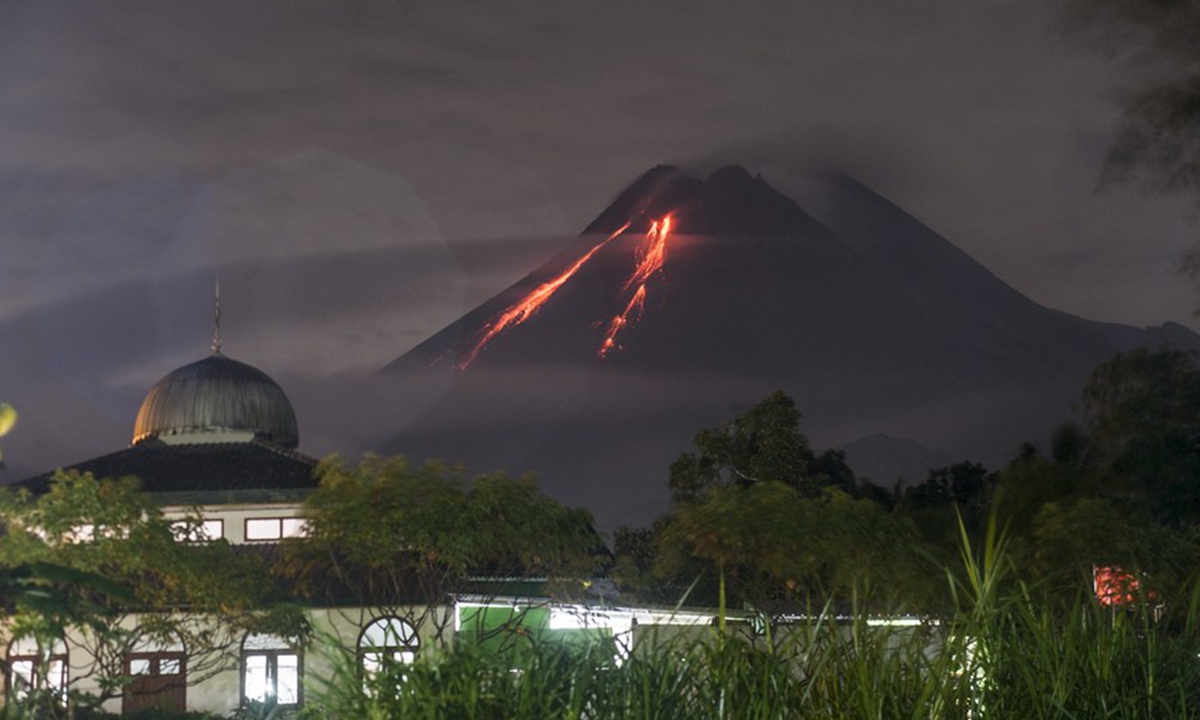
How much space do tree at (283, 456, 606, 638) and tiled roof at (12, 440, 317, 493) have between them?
1464 cm

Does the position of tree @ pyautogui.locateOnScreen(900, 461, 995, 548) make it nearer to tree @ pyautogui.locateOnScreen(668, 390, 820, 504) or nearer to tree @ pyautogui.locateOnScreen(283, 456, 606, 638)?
tree @ pyautogui.locateOnScreen(668, 390, 820, 504)

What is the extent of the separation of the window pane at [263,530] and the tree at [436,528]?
1360 cm

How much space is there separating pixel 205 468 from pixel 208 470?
0.42m

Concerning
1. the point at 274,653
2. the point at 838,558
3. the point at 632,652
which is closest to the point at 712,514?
the point at 838,558

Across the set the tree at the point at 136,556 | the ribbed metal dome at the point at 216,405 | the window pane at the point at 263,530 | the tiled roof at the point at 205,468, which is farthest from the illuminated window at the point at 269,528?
the tree at the point at 136,556

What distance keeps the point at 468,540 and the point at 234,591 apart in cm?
441

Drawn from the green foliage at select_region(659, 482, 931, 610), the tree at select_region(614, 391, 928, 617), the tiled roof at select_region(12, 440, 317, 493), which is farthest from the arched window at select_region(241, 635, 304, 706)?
the green foliage at select_region(659, 482, 931, 610)

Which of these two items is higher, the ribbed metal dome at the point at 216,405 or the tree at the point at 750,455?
the ribbed metal dome at the point at 216,405

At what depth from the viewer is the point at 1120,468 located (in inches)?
1604

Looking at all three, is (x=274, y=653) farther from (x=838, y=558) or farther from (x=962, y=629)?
(x=962, y=629)

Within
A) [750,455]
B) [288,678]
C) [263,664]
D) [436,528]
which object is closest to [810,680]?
[436,528]

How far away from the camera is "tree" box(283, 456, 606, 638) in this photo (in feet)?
102

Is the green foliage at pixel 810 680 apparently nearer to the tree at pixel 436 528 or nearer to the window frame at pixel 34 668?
the window frame at pixel 34 668

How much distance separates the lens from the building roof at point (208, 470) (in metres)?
46.8
